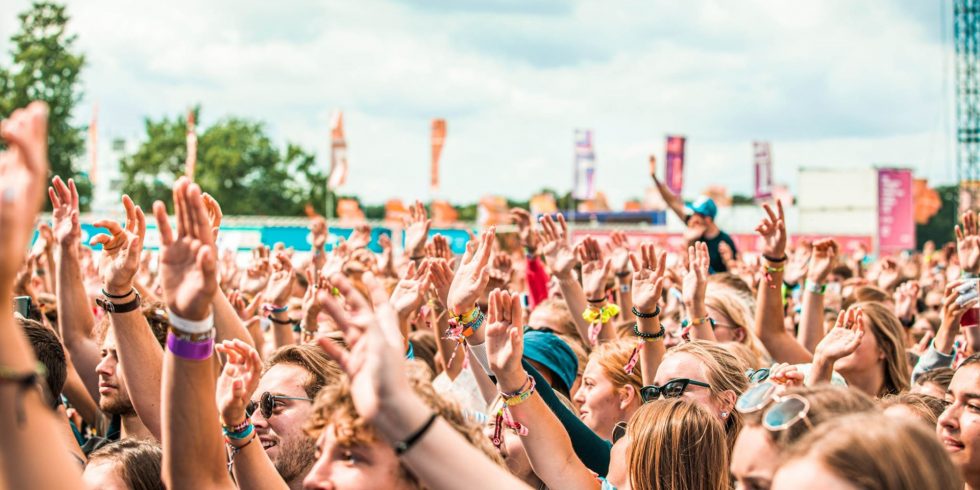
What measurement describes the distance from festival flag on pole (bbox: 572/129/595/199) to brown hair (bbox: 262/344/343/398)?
31644 millimetres

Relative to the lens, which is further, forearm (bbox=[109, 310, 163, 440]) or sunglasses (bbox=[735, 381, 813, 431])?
forearm (bbox=[109, 310, 163, 440])

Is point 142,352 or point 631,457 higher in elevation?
point 142,352

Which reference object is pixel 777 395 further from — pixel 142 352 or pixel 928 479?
pixel 142 352

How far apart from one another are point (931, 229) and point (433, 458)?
96.8 meters

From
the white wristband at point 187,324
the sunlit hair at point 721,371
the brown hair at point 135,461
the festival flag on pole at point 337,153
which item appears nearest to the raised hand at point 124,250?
the brown hair at point 135,461

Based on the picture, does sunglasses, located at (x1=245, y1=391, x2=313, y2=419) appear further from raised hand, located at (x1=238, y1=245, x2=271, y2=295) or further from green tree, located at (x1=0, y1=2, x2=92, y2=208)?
green tree, located at (x1=0, y1=2, x2=92, y2=208)

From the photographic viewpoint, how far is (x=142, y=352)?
337 cm

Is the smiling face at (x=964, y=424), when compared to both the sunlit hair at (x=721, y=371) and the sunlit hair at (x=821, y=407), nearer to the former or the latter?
the sunlit hair at (x=721, y=371)

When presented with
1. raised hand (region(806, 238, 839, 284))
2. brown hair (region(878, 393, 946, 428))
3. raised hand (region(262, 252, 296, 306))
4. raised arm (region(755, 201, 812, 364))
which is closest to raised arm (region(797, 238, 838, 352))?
raised hand (region(806, 238, 839, 284))

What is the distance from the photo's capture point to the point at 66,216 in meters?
4.12

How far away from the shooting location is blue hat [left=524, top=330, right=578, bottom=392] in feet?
15.0

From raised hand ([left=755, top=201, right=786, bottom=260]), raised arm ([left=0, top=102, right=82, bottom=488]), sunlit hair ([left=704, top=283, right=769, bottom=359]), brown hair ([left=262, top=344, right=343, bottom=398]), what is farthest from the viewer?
sunlit hair ([left=704, top=283, right=769, bottom=359])

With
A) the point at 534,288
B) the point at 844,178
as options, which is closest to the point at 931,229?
the point at 844,178

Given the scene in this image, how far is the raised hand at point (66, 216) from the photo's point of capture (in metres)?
4.10
